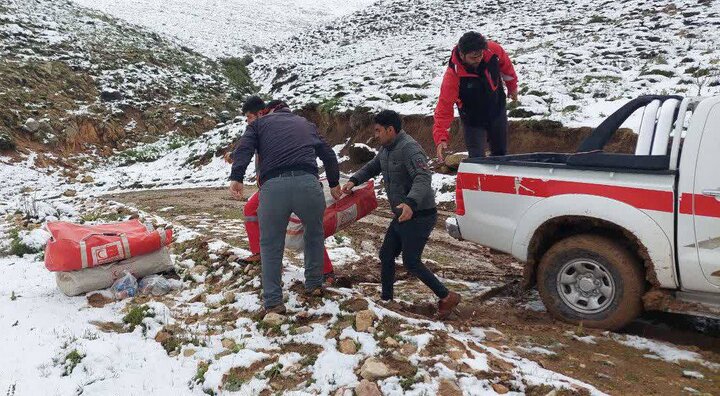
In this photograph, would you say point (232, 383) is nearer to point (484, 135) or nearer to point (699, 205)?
point (699, 205)

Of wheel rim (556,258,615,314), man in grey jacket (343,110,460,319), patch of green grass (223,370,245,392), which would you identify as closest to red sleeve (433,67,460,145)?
man in grey jacket (343,110,460,319)

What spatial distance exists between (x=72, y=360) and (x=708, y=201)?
470 centimetres

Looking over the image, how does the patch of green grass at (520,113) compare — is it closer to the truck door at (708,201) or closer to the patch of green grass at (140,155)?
the truck door at (708,201)

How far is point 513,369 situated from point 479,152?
2.94m

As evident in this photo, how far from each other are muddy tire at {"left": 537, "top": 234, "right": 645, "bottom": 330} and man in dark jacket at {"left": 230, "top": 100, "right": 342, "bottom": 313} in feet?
6.80

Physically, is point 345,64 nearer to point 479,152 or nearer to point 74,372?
point 479,152

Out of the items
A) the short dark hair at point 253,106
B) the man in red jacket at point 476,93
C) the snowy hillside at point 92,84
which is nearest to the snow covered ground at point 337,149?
the snowy hillside at point 92,84

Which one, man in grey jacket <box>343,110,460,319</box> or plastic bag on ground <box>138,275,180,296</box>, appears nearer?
man in grey jacket <box>343,110,460,319</box>

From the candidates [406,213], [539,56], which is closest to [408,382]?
[406,213]

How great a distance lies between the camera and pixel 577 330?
12.9ft

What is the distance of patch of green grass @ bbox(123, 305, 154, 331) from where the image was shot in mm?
4262

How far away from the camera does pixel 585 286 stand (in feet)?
13.0

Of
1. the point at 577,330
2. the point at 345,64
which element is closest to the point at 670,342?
the point at 577,330

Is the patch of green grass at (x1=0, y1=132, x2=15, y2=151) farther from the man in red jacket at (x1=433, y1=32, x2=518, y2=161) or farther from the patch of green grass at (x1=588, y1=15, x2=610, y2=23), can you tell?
the patch of green grass at (x1=588, y1=15, x2=610, y2=23)
